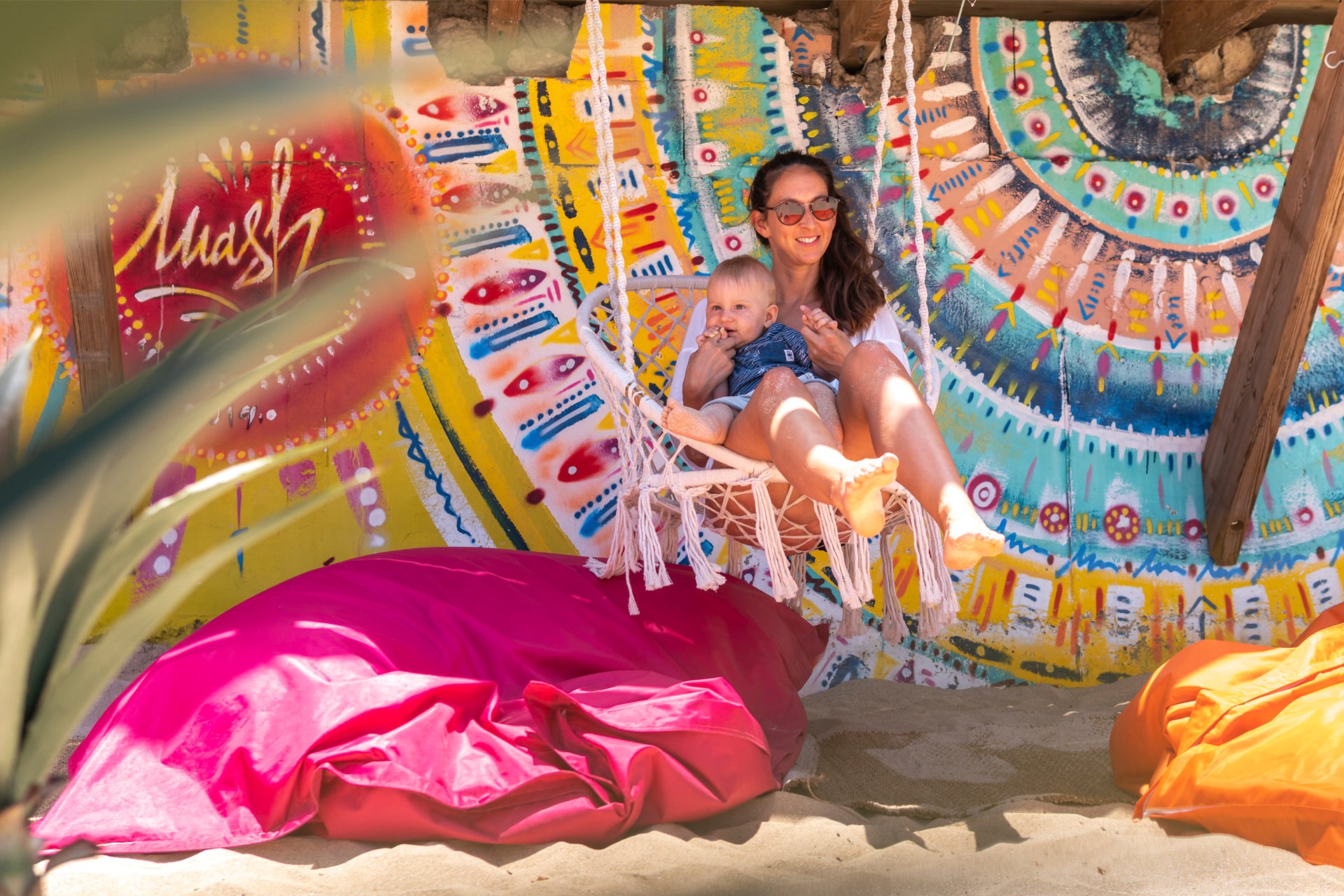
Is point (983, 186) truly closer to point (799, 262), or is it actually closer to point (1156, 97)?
point (1156, 97)

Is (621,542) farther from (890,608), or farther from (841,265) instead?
(841,265)

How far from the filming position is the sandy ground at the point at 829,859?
4.00ft

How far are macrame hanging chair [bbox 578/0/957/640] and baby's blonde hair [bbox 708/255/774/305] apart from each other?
191 millimetres

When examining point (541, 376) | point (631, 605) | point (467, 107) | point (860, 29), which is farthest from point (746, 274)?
point (467, 107)

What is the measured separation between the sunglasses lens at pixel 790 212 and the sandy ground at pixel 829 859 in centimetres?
111

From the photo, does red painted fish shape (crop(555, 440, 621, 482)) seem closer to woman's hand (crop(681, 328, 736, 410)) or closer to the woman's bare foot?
woman's hand (crop(681, 328, 736, 410))

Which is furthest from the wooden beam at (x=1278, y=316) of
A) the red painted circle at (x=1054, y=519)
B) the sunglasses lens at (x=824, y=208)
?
the sunglasses lens at (x=824, y=208)

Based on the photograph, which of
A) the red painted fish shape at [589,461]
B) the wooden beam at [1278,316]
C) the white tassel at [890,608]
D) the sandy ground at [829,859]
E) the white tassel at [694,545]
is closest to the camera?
the sandy ground at [829,859]

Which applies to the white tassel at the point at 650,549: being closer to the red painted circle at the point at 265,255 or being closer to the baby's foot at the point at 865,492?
the baby's foot at the point at 865,492

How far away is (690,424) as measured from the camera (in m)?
1.73

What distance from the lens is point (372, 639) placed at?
163cm

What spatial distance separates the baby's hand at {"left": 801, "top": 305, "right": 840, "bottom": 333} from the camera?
2020 millimetres

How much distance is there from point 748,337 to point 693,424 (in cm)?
37

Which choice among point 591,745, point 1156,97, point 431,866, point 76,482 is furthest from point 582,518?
point 76,482
